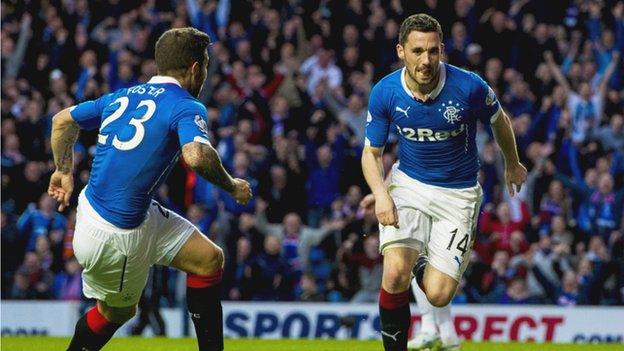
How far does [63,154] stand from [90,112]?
15.4 inches

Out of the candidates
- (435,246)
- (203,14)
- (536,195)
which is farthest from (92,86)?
(435,246)

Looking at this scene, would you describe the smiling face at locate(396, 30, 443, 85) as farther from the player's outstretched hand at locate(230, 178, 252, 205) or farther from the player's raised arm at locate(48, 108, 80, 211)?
the player's raised arm at locate(48, 108, 80, 211)

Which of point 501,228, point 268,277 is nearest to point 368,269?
point 268,277

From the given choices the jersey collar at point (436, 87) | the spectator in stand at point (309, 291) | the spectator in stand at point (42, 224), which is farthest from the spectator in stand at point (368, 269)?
the jersey collar at point (436, 87)

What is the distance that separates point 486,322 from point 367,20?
20.8ft

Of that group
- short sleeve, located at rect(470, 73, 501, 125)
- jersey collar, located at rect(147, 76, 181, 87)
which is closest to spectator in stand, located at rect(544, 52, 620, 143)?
short sleeve, located at rect(470, 73, 501, 125)

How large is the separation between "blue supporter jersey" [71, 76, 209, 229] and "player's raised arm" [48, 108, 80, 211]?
13.2 inches

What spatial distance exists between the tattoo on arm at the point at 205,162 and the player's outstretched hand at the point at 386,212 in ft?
4.07

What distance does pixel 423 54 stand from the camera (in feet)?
28.9

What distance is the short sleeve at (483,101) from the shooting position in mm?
8953

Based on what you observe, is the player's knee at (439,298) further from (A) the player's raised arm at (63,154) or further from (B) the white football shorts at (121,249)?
(A) the player's raised arm at (63,154)

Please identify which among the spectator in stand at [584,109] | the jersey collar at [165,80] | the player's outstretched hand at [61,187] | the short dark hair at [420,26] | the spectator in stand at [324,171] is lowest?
the spectator in stand at [324,171]

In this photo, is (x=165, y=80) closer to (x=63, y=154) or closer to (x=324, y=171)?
(x=63, y=154)

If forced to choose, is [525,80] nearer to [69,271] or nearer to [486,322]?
[486,322]
